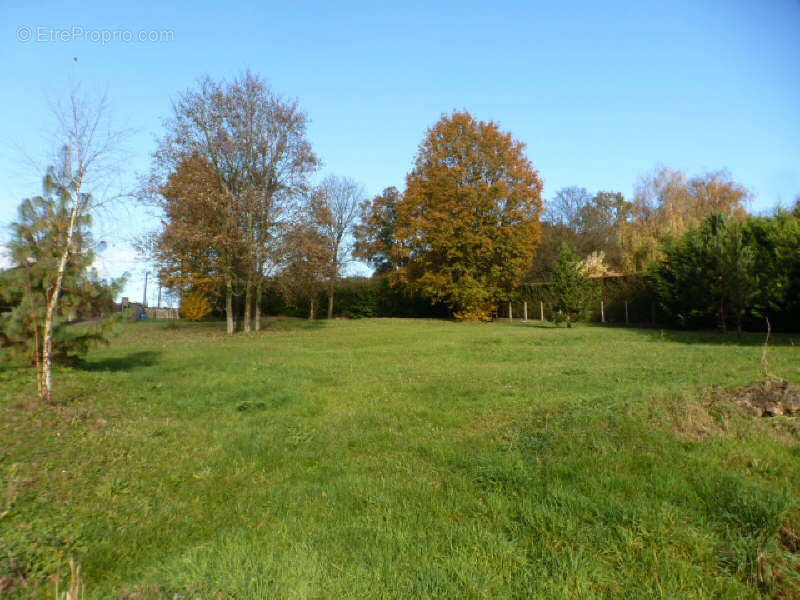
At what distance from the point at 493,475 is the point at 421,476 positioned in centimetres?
64

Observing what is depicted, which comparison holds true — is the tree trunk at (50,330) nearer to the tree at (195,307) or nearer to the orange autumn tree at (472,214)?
the orange autumn tree at (472,214)

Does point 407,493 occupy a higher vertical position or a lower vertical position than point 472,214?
lower

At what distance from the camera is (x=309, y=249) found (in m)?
21.5

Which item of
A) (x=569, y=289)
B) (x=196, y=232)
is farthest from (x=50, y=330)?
(x=569, y=289)

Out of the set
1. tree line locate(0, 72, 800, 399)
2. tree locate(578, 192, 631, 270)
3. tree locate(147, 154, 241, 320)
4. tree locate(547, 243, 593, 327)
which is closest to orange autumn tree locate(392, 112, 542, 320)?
tree line locate(0, 72, 800, 399)

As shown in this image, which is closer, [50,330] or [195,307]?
[50,330]

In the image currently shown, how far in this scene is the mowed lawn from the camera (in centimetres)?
274

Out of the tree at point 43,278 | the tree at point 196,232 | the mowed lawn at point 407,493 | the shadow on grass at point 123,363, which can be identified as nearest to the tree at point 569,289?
the tree at point 196,232

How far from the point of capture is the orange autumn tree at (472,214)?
30.2 m

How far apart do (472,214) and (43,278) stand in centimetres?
2543

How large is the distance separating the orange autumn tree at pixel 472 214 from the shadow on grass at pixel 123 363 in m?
20.4

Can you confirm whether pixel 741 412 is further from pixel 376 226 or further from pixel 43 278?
pixel 376 226

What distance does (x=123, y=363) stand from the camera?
11.4 metres

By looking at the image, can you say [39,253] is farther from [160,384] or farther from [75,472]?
[75,472]
